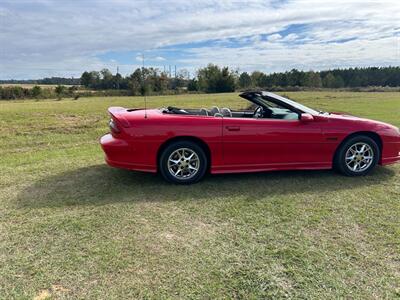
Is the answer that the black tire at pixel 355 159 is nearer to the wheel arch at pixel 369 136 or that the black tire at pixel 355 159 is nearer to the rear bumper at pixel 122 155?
the wheel arch at pixel 369 136

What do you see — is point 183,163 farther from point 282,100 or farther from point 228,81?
point 228,81

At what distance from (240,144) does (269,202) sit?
0.99m

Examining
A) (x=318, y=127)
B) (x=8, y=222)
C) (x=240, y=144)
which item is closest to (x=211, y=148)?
(x=240, y=144)

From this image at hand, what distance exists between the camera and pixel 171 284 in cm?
238

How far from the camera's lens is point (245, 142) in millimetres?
4512

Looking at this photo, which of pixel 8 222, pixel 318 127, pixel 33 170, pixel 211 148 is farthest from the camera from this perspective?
pixel 33 170

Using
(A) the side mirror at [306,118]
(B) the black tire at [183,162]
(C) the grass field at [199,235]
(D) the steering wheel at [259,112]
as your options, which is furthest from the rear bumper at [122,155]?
(A) the side mirror at [306,118]

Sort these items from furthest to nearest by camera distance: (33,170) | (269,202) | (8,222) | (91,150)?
(91,150)
(33,170)
(269,202)
(8,222)

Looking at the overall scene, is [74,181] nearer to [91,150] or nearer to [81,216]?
[81,216]

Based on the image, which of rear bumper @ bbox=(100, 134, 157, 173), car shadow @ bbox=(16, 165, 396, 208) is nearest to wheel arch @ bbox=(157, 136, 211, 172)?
rear bumper @ bbox=(100, 134, 157, 173)

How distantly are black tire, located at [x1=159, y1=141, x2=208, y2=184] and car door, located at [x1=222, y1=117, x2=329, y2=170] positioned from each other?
0.35 m

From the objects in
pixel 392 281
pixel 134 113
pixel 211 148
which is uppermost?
pixel 134 113

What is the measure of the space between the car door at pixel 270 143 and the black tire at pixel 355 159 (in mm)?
289

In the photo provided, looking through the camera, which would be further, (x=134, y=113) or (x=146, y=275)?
(x=134, y=113)
